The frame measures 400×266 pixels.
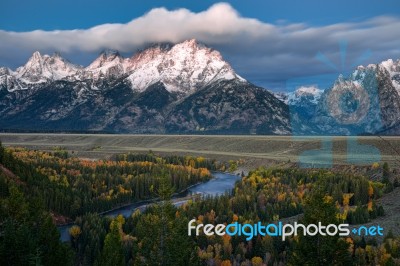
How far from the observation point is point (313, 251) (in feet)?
129

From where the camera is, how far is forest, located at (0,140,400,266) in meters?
41.7

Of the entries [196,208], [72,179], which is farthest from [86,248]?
[72,179]

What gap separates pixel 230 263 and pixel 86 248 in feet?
111

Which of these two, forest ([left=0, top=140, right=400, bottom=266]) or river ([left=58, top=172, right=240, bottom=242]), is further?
river ([left=58, top=172, right=240, bottom=242])

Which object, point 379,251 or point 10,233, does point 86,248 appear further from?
point 379,251

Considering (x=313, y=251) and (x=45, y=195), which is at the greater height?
(x=313, y=251)

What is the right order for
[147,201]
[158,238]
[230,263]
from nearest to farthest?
1. [158,238]
2. [230,263]
3. [147,201]

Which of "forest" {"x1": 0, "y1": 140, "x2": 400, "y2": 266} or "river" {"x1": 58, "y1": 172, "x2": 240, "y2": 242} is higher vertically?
"forest" {"x1": 0, "y1": 140, "x2": 400, "y2": 266}

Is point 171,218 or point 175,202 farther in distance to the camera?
point 175,202

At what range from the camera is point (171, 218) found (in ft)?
143

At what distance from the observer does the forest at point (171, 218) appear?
41.7 metres

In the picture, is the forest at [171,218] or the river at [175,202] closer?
the forest at [171,218]

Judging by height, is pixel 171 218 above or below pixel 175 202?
above

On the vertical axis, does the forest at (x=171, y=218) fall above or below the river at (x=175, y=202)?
above
